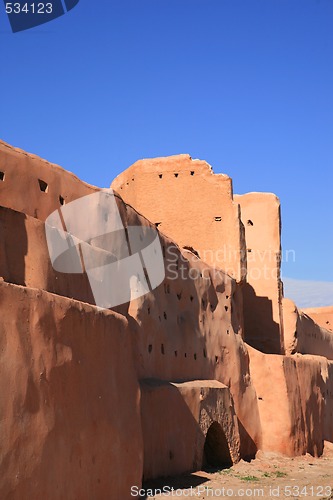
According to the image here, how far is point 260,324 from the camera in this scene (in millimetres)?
19953

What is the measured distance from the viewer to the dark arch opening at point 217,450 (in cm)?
1480

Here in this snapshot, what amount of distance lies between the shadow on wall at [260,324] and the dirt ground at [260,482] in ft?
12.9

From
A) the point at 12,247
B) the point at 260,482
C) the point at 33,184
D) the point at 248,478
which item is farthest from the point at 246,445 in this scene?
the point at 12,247

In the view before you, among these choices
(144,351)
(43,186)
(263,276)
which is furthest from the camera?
(263,276)

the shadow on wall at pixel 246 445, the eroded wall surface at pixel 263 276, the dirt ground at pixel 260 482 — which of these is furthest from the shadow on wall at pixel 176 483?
the eroded wall surface at pixel 263 276

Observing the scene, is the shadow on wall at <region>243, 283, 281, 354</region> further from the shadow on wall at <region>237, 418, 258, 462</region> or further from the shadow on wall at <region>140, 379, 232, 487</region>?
the shadow on wall at <region>140, 379, 232, 487</region>

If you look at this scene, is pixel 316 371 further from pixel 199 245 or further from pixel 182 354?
pixel 182 354

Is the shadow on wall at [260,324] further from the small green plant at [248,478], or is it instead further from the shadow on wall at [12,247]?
the shadow on wall at [12,247]

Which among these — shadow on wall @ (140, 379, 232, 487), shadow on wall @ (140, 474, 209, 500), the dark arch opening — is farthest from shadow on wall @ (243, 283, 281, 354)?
shadow on wall @ (140, 474, 209, 500)

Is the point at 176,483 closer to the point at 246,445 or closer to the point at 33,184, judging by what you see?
the point at 246,445

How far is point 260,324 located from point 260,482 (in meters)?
7.44

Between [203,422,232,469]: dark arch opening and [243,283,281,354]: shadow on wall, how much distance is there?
16.8ft

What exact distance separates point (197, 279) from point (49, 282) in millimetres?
6947

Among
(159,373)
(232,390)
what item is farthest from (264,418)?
(159,373)
